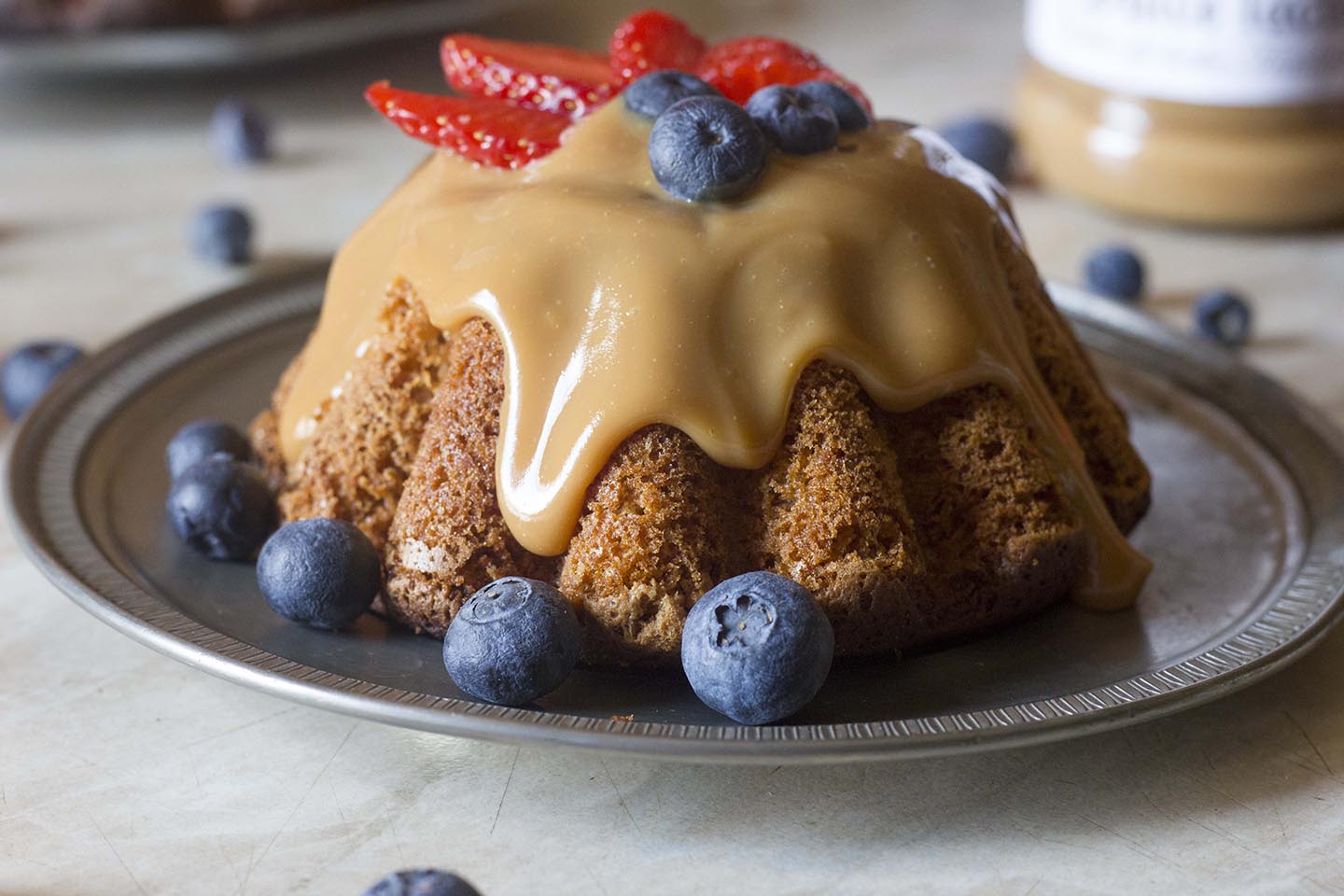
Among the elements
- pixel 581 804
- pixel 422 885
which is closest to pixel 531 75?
pixel 581 804

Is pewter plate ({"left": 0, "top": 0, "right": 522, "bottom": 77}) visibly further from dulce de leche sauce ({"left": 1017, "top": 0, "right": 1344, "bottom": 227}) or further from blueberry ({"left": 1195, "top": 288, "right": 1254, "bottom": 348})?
blueberry ({"left": 1195, "top": 288, "right": 1254, "bottom": 348})

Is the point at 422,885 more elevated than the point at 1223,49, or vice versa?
the point at 1223,49

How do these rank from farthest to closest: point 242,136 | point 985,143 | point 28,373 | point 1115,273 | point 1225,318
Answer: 1. point 242,136
2. point 985,143
3. point 1115,273
4. point 1225,318
5. point 28,373

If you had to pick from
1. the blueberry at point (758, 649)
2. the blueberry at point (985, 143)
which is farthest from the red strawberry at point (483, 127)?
the blueberry at point (985, 143)

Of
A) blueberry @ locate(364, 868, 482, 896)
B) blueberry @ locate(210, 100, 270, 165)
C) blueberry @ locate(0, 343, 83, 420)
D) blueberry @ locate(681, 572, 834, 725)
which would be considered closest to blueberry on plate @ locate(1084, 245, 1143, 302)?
blueberry @ locate(681, 572, 834, 725)

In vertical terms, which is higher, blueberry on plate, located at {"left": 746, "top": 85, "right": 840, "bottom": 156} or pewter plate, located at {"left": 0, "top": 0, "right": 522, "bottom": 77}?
blueberry on plate, located at {"left": 746, "top": 85, "right": 840, "bottom": 156}

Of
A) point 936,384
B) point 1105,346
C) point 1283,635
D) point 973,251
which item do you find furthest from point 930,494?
point 1105,346

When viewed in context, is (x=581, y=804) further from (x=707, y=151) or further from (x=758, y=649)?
(x=707, y=151)

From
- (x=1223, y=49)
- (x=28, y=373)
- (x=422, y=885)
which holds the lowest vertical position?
(x=28, y=373)

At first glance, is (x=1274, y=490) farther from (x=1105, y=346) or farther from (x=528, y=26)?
(x=528, y=26)
